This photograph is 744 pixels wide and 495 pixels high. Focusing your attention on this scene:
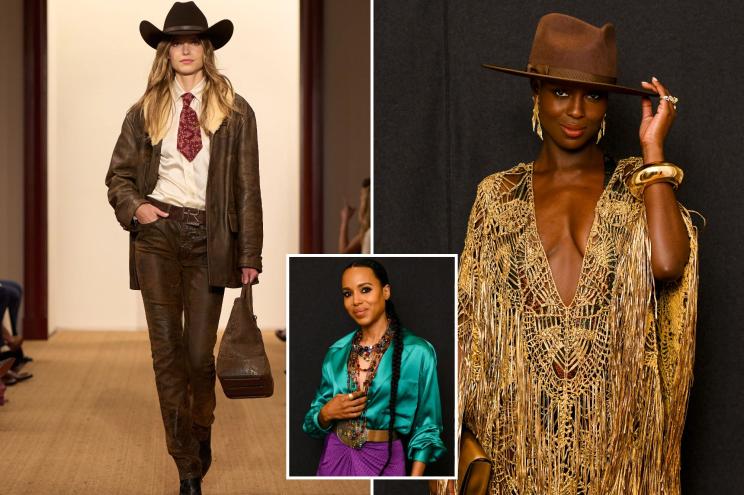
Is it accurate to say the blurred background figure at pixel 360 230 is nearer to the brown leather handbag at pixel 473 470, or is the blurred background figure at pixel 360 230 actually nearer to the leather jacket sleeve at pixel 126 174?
the leather jacket sleeve at pixel 126 174

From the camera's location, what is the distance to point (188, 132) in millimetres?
2852

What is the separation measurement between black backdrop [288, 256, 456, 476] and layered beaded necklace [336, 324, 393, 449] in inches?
1.4

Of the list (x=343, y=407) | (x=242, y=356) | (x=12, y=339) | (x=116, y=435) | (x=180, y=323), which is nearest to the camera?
(x=343, y=407)

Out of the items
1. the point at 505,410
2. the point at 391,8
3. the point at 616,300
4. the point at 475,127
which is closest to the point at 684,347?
the point at 616,300

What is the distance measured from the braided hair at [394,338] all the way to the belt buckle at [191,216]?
3.89 ft

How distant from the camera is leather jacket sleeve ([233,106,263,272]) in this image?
285 cm

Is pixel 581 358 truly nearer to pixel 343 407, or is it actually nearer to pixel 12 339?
pixel 343 407

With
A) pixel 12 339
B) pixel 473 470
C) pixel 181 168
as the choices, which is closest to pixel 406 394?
pixel 473 470

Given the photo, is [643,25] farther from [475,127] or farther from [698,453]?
[698,453]

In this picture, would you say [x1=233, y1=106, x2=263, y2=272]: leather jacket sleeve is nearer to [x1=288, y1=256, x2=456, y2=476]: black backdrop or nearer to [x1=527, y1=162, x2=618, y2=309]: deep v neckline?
[x1=527, y1=162, x2=618, y2=309]: deep v neckline

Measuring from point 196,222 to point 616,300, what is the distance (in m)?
1.28

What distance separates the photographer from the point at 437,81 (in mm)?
2623

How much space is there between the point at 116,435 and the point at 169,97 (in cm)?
220

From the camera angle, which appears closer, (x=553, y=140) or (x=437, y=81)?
(x=553, y=140)
